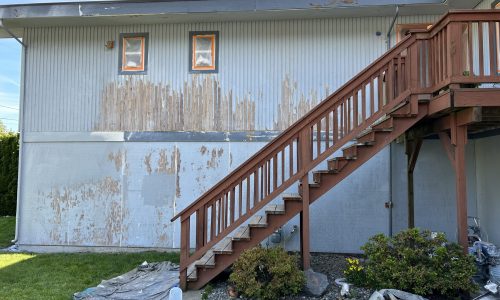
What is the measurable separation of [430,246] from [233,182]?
2.50 metres

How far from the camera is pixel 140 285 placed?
4.76 meters

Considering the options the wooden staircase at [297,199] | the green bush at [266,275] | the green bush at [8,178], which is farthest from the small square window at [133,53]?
the green bush at [8,178]

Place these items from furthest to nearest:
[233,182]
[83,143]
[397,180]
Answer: [83,143]
[397,180]
[233,182]

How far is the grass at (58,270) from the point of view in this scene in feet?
15.1

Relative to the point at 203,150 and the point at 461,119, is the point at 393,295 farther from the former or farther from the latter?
the point at 203,150

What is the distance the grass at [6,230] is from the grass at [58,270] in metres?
0.13

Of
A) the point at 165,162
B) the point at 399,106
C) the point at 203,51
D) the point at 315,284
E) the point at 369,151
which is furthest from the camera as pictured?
the point at 203,51

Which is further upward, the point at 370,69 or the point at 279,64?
the point at 279,64

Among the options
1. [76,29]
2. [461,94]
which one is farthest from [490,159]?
[76,29]

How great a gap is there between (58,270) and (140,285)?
1717 mm

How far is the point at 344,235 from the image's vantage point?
6395mm

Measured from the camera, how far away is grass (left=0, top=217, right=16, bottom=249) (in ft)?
23.9

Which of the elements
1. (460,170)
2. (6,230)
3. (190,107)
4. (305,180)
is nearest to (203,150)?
(190,107)

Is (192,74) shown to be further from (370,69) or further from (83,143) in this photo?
(370,69)
